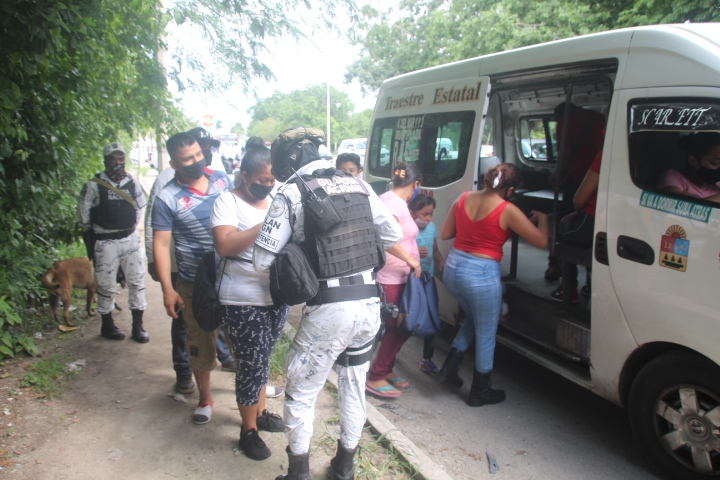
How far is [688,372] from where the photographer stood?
2744mm

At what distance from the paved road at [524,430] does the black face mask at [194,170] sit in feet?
6.70

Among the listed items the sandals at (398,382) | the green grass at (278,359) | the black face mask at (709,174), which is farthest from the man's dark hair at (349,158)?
the black face mask at (709,174)

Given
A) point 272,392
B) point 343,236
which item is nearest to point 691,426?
point 343,236

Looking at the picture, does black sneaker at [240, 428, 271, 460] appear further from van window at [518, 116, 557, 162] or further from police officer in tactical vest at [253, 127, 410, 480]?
van window at [518, 116, 557, 162]

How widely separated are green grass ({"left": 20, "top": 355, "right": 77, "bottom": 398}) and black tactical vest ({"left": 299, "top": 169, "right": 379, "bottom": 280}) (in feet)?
8.50

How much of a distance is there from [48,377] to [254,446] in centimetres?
198

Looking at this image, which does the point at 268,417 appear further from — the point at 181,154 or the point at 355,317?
the point at 181,154

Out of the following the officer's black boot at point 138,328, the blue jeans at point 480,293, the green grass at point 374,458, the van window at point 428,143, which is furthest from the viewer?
the officer's black boot at point 138,328

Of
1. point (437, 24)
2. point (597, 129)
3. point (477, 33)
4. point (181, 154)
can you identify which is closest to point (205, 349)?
point (181, 154)

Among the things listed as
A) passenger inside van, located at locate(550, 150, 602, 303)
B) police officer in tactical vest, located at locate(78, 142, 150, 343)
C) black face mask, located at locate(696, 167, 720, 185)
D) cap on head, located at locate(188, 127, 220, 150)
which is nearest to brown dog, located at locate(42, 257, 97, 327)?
police officer in tactical vest, located at locate(78, 142, 150, 343)

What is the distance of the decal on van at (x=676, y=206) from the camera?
104 inches

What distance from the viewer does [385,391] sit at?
13.3ft

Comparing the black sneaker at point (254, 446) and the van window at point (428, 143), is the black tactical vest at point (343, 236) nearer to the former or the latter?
the black sneaker at point (254, 446)

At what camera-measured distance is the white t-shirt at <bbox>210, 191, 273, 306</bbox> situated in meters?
2.80
